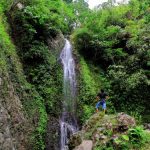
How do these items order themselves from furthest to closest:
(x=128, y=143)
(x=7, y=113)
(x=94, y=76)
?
(x=94, y=76), (x=7, y=113), (x=128, y=143)

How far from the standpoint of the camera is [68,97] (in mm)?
14945

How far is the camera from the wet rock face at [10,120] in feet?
30.0

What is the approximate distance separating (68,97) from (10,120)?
5.30m

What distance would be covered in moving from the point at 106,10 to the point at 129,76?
612cm

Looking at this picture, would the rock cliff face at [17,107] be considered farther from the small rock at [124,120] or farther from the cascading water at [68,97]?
the small rock at [124,120]

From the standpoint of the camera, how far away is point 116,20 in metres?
19.4

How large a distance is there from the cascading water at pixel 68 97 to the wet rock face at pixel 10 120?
2617 mm

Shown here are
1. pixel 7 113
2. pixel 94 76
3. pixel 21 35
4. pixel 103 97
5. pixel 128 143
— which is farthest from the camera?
pixel 94 76

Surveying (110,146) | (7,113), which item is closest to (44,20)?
(7,113)

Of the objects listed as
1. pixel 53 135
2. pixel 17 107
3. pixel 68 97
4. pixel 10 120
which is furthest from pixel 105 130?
pixel 68 97

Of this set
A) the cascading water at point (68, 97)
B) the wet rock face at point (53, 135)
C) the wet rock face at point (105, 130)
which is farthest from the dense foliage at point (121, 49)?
the wet rock face at point (105, 130)

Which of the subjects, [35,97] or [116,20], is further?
[116,20]

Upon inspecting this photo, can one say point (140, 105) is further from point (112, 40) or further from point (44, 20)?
point (44, 20)

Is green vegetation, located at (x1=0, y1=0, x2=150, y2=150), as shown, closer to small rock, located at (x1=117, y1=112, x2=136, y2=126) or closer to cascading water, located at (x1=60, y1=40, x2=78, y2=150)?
cascading water, located at (x1=60, y1=40, x2=78, y2=150)
